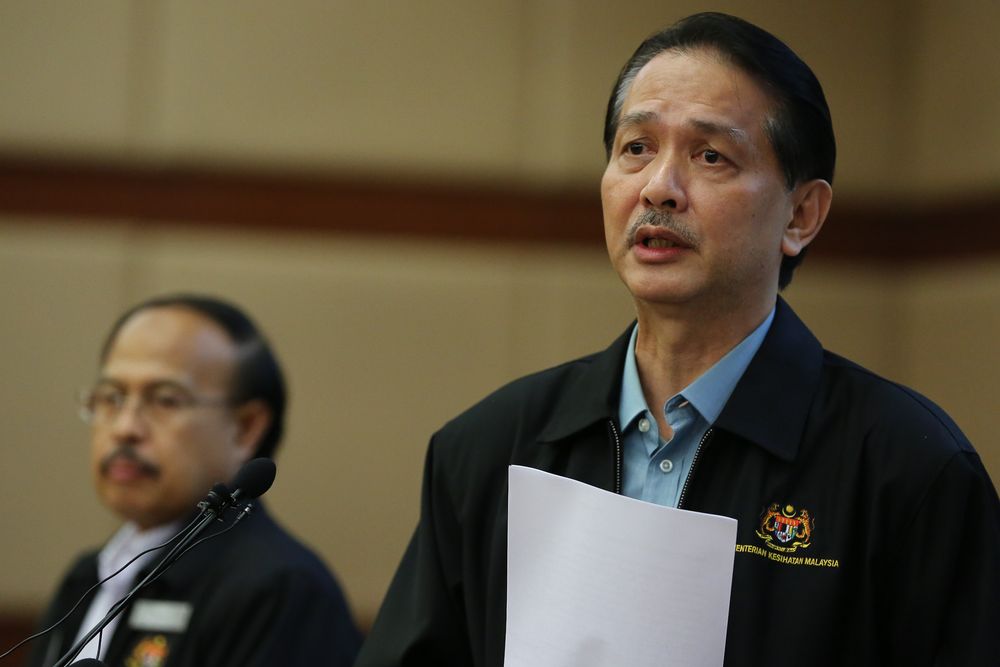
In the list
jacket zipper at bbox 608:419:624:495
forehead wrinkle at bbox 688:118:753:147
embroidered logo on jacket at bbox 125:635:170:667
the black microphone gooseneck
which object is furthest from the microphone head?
embroidered logo on jacket at bbox 125:635:170:667

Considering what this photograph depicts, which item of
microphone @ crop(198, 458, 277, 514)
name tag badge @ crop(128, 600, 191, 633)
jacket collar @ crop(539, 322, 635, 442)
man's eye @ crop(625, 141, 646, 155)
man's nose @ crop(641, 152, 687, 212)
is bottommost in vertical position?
name tag badge @ crop(128, 600, 191, 633)

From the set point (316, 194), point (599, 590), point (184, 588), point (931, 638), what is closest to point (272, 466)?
point (599, 590)

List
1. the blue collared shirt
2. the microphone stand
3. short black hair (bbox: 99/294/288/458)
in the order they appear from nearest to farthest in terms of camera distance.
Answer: the microphone stand
the blue collared shirt
short black hair (bbox: 99/294/288/458)

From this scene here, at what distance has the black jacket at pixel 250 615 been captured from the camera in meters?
2.15

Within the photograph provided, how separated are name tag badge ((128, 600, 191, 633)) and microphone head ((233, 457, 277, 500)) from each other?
1.04m

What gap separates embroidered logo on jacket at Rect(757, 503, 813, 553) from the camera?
126cm

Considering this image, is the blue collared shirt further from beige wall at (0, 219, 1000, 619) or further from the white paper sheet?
beige wall at (0, 219, 1000, 619)

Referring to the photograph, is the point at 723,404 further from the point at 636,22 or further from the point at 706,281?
the point at 636,22

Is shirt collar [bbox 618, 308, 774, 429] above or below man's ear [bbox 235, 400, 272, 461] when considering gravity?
above

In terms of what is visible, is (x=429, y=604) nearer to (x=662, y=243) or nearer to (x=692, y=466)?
(x=692, y=466)

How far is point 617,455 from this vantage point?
138 centimetres

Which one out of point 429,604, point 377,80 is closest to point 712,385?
point 429,604

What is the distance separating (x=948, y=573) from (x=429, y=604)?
0.58m

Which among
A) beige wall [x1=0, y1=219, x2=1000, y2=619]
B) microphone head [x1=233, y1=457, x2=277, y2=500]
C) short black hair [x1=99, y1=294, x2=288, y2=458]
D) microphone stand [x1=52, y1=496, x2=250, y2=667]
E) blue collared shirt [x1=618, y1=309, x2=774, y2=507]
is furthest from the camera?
beige wall [x1=0, y1=219, x2=1000, y2=619]
